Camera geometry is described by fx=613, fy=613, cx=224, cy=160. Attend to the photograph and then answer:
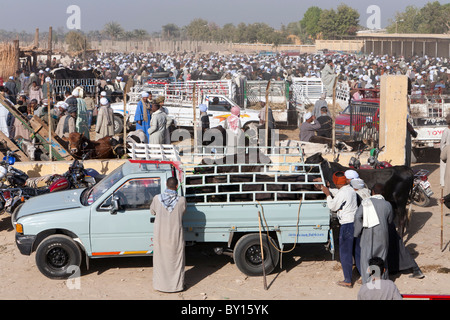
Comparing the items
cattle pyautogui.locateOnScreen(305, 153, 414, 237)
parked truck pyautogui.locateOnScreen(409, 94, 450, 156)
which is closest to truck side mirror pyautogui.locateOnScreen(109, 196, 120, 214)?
cattle pyautogui.locateOnScreen(305, 153, 414, 237)

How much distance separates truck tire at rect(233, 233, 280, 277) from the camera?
8.09 m

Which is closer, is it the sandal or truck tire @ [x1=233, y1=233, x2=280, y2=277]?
the sandal

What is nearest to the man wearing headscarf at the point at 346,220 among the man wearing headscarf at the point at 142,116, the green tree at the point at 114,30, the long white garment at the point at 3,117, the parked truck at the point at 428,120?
the man wearing headscarf at the point at 142,116

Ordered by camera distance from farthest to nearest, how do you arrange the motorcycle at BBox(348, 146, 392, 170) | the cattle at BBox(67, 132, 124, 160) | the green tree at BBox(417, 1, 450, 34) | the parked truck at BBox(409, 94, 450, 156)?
1. the green tree at BBox(417, 1, 450, 34)
2. the parked truck at BBox(409, 94, 450, 156)
3. the cattle at BBox(67, 132, 124, 160)
4. the motorcycle at BBox(348, 146, 392, 170)

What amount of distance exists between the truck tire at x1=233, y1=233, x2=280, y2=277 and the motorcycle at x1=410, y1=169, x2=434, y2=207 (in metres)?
4.00

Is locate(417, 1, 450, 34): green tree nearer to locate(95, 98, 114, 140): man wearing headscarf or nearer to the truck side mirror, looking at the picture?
locate(95, 98, 114, 140): man wearing headscarf

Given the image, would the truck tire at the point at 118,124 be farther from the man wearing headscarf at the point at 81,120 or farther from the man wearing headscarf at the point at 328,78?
the man wearing headscarf at the point at 328,78

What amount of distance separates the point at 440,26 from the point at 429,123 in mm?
63340

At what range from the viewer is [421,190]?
11180mm

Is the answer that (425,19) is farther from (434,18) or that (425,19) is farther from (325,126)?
(325,126)

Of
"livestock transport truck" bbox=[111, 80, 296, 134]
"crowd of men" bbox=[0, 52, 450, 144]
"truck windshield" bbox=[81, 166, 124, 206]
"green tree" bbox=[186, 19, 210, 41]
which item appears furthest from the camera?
"green tree" bbox=[186, 19, 210, 41]

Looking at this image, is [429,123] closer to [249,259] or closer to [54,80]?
[249,259]

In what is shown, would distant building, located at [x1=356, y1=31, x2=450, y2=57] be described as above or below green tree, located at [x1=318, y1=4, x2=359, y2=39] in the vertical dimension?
below

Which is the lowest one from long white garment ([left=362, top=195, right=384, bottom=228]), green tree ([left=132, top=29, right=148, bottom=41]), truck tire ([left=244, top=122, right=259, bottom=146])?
long white garment ([left=362, top=195, right=384, bottom=228])
